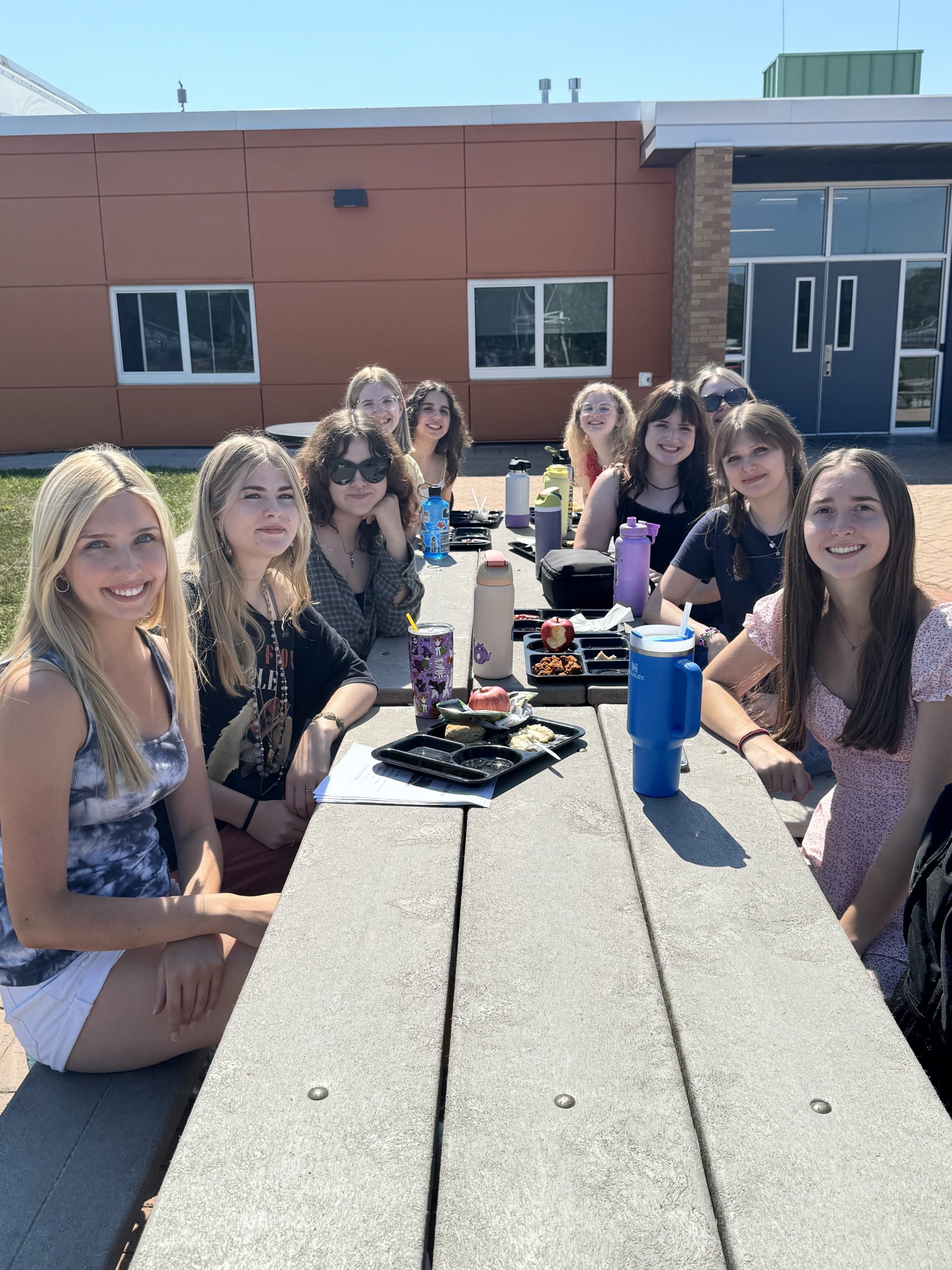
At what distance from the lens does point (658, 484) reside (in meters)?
4.52

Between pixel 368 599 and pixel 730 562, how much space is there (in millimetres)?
1352

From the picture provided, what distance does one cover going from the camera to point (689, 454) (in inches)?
174

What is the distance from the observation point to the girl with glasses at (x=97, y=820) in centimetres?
173

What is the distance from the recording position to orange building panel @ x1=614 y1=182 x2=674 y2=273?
13016 mm

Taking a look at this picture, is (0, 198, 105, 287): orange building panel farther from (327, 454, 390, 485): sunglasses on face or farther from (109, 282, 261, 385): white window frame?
(327, 454, 390, 485): sunglasses on face

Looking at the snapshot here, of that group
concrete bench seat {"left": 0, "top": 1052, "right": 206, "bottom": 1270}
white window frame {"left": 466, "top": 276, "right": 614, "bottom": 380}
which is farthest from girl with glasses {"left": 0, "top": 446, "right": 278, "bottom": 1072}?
white window frame {"left": 466, "top": 276, "right": 614, "bottom": 380}

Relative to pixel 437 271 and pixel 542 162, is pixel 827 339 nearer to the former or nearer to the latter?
pixel 542 162

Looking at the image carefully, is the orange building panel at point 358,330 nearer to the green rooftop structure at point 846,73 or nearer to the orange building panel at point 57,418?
the orange building panel at point 57,418

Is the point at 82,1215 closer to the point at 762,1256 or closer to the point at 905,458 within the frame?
the point at 762,1256

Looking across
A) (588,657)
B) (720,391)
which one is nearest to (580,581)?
(588,657)

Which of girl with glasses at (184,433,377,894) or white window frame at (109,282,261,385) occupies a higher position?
white window frame at (109,282,261,385)

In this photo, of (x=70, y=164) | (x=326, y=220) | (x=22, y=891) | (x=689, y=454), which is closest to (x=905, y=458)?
(x=326, y=220)

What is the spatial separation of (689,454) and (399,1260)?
385 centimetres

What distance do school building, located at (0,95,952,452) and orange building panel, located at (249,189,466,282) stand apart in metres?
0.03
